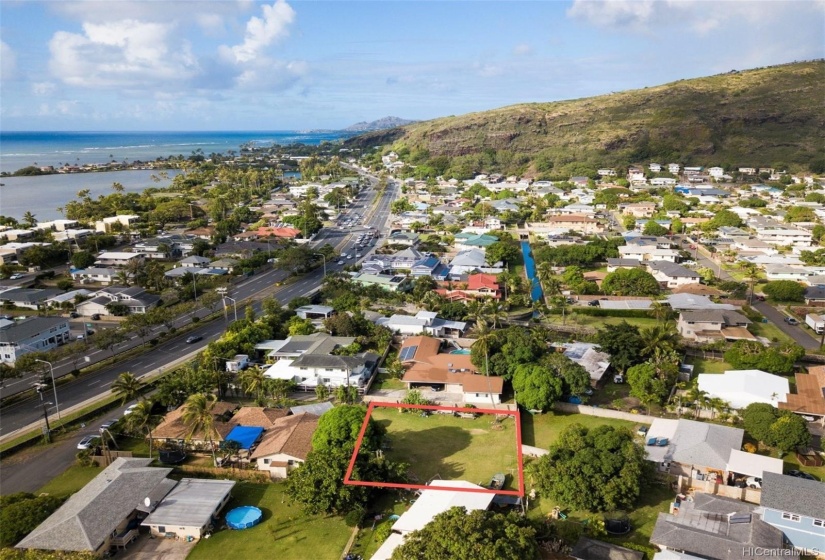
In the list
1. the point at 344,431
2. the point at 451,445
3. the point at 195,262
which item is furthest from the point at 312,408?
the point at 195,262

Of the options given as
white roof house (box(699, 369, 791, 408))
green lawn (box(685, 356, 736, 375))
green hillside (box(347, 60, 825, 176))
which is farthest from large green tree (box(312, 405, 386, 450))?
green hillside (box(347, 60, 825, 176))

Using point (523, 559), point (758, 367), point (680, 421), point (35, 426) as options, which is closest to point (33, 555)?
point (35, 426)

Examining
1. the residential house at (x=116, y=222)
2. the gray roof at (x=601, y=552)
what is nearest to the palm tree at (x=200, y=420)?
the gray roof at (x=601, y=552)

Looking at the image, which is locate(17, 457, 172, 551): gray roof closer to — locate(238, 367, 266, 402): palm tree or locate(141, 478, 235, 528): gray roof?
locate(141, 478, 235, 528): gray roof

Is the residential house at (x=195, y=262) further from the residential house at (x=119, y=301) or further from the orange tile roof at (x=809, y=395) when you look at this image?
the orange tile roof at (x=809, y=395)

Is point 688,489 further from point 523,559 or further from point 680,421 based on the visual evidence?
point 523,559

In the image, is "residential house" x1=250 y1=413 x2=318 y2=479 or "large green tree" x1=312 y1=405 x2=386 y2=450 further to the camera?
"residential house" x1=250 y1=413 x2=318 y2=479
